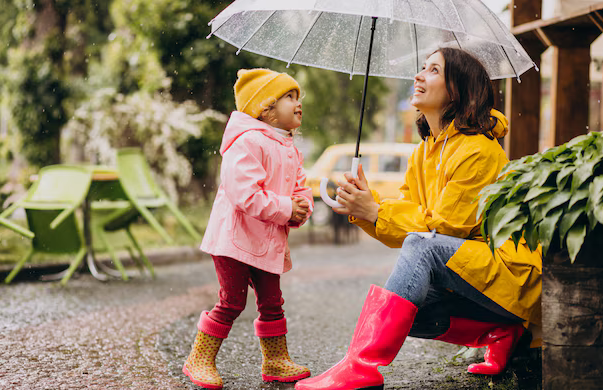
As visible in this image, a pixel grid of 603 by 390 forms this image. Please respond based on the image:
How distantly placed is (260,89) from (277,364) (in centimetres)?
137

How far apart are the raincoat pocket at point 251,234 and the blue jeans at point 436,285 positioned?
0.65 metres

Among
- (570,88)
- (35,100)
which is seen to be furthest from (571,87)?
(35,100)

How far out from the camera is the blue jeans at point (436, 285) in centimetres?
296

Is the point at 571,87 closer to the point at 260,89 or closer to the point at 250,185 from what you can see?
the point at 260,89

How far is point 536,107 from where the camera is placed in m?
4.71

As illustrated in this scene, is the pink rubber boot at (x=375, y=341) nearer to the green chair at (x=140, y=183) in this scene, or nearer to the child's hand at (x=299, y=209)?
the child's hand at (x=299, y=209)

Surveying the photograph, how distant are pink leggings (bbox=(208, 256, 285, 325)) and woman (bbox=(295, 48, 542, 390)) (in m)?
0.53

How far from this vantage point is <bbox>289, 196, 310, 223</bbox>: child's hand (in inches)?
129

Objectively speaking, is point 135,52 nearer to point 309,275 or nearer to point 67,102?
point 67,102

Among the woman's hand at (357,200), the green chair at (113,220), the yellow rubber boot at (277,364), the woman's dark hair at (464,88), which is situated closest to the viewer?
the woman's hand at (357,200)

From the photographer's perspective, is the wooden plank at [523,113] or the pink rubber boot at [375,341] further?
the wooden plank at [523,113]

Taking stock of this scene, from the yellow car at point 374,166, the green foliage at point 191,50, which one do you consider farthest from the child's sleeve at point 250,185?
the yellow car at point 374,166

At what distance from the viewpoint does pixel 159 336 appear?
4.77 meters

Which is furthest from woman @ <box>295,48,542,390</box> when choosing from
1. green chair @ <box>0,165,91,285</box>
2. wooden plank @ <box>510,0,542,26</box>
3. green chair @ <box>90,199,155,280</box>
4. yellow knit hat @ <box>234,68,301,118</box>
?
green chair @ <box>90,199,155,280</box>
